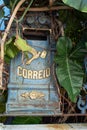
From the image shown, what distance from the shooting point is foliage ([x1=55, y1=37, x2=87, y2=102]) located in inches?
63.8

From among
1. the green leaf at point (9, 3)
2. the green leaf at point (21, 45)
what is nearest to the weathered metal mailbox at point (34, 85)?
the green leaf at point (21, 45)

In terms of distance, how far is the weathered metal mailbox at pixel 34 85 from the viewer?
5.25 ft

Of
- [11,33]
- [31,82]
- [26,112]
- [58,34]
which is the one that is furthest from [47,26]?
[26,112]

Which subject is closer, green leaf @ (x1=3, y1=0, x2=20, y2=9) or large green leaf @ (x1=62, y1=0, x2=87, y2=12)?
large green leaf @ (x1=62, y1=0, x2=87, y2=12)

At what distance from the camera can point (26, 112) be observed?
159 centimetres

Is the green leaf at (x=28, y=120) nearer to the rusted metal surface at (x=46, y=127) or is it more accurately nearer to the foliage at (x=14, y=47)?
the rusted metal surface at (x=46, y=127)

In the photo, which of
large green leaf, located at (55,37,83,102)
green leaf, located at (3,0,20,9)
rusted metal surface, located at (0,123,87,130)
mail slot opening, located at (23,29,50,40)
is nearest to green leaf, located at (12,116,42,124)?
rusted metal surface, located at (0,123,87,130)

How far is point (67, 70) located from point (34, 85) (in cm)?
19

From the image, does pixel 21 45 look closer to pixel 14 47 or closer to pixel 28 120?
pixel 14 47

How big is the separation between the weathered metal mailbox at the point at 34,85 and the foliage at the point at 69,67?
5 cm

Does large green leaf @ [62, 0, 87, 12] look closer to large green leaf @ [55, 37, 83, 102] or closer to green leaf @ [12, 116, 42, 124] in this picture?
large green leaf @ [55, 37, 83, 102]

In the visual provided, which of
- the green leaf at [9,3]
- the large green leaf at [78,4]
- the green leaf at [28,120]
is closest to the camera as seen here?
the large green leaf at [78,4]

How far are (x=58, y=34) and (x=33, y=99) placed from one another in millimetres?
386

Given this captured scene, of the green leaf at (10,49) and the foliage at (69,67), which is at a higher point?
the green leaf at (10,49)
